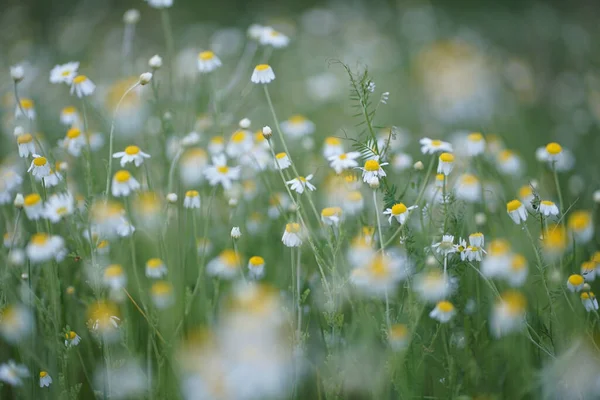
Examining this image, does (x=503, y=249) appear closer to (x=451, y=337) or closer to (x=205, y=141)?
(x=451, y=337)

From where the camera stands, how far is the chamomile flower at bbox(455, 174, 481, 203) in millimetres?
2020

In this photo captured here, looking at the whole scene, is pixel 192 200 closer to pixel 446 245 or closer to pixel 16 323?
pixel 16 323

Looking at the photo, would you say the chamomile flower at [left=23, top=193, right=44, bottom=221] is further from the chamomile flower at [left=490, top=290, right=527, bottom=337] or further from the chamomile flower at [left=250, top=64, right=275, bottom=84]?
the chamomile flower at [left=490, top=290, right=527, bottom=337]

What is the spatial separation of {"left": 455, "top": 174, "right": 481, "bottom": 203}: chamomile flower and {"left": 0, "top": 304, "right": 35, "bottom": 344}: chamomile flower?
1506mm

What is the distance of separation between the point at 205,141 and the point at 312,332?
1.27 m

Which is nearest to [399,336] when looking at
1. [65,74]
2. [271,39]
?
[271,39]

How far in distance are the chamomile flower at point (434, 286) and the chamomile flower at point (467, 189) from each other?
1.33ft

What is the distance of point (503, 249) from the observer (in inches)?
61.3

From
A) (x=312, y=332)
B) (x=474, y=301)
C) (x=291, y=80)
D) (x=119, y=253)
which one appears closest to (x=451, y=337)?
(x=474, y=301)

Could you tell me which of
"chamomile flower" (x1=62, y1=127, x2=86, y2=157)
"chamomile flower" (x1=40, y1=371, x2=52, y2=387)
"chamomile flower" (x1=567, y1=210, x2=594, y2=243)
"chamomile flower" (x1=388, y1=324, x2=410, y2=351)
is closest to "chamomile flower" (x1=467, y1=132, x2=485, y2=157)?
"chamomile flower" (x1=567, y1=210, x2=594, y2=243)

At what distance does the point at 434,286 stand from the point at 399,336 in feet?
0.59

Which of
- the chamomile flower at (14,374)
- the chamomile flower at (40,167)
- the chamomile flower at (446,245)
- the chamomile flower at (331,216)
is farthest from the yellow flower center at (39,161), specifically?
the chamomile flower at (446,245)

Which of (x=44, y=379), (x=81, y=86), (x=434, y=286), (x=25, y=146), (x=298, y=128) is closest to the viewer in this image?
(x=434, y=286)

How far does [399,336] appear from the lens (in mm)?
1583
